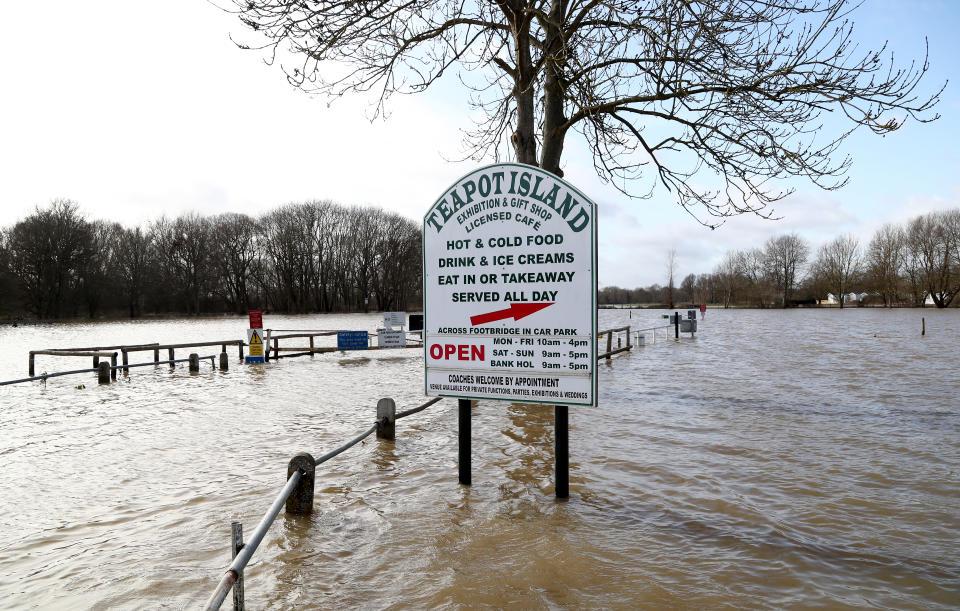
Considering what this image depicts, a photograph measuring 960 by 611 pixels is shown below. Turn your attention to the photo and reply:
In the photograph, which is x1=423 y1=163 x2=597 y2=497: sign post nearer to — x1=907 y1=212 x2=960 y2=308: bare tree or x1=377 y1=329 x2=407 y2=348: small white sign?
x1=377 y1=329 x2=407 y2=348: small white sign

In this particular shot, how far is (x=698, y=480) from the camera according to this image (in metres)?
6.53

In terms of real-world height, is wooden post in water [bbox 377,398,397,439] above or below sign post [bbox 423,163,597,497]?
below

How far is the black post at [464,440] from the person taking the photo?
19.2 feet

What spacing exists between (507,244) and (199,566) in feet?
12.0

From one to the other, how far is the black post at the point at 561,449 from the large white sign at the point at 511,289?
302 mm

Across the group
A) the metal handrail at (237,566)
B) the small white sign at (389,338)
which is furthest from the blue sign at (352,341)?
the metal handrail at (237,566)

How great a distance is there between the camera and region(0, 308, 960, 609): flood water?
394 centimetres

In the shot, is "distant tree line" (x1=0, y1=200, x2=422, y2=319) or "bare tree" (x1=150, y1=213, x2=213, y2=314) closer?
"distant tree line" (x1=0, y1=200, x2=422, y2=319)

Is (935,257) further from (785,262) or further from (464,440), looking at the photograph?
(464,440)

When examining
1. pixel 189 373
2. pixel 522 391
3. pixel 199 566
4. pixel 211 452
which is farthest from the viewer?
pixel 189 373

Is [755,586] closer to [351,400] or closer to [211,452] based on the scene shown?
[211,452]

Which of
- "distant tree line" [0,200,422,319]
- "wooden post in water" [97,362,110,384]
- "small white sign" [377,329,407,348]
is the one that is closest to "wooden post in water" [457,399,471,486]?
"wooden post in water" [97,362,110,384]

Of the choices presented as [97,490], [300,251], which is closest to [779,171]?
[97,490]

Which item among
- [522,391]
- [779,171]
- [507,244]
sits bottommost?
[522,391]
